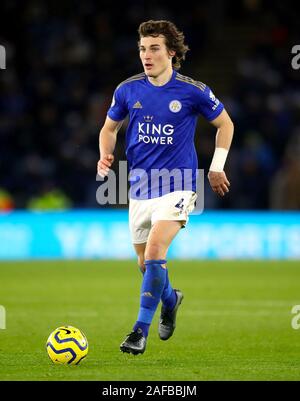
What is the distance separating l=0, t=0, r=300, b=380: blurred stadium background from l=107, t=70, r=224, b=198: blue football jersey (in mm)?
2288

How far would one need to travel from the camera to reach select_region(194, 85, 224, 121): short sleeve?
302 inches

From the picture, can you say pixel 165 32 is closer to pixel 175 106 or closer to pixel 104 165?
pixel 175 106

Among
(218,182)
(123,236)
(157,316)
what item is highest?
(218,182)

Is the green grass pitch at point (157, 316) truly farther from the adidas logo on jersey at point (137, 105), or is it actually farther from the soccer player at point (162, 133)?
the adidas logo on jersey at point (137, 105)

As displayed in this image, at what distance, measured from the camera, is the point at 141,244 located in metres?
7.83

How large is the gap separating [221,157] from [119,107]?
0.88 metres

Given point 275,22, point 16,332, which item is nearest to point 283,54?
point 275,22

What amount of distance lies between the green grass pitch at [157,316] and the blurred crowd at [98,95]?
8.82 ft

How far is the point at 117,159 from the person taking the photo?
775 inches

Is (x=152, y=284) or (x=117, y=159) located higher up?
(x=152, y=284)

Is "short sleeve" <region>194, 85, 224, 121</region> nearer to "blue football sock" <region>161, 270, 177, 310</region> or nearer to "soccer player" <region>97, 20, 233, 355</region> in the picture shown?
"soccer player" <region>97, 20, 233, 355</region>

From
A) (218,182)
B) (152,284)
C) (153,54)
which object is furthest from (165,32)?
(152,284)

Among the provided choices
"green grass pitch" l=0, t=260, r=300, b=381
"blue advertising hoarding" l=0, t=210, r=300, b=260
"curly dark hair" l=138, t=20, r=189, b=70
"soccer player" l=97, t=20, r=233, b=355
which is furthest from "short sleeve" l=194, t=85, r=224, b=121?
"blue advertising hoarding" l=0, t=210, r=300, b=260

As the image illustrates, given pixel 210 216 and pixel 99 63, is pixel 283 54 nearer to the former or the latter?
pixel 99 63
